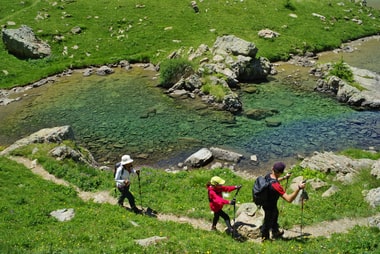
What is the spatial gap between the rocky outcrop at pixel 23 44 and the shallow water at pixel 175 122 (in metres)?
11.7

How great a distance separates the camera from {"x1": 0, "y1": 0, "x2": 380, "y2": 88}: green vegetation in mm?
64562

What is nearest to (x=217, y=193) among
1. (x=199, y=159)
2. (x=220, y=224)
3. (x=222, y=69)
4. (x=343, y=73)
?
(x=220, y=224)

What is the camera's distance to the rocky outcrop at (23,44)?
205 ft

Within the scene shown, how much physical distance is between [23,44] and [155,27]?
26103mm

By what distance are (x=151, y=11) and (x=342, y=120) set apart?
5249 centimetres

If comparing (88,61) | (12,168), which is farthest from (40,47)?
(12,168)

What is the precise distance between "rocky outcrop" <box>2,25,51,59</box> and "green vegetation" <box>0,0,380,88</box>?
133 centimetres

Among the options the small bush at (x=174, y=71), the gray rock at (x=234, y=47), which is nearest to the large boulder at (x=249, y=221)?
the small bush at (x=174, y=71)

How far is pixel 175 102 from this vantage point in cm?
4803

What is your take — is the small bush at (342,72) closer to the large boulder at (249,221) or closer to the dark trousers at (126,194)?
the large boulder at (249,221)

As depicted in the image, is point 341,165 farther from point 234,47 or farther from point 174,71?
point 234,47

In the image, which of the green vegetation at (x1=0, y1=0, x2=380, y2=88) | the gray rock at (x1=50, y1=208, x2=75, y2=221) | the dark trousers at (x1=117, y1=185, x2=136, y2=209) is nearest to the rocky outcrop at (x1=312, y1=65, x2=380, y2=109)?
the green vegetation at (x1=0, y1=0, x2=380, y2=88)

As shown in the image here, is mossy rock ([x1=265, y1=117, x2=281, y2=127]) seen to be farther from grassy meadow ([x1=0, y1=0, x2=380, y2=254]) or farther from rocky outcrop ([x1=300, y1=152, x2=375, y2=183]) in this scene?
rocky outcrop ([x1=300, y1=152, x2=375, y2=183])

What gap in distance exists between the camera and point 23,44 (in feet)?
204
